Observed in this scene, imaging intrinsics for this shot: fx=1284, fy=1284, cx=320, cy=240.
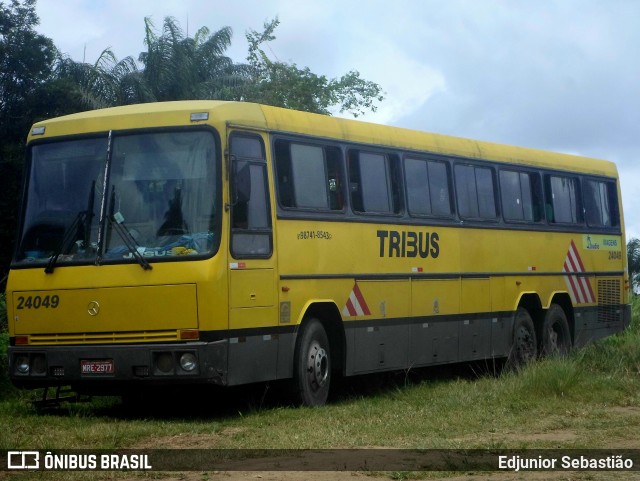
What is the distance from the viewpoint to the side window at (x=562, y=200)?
20.2 metres

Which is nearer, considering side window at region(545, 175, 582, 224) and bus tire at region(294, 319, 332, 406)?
bus tire at region(294, 319, 332, 406)

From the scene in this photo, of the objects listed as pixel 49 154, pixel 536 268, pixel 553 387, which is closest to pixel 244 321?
pixel 49 154

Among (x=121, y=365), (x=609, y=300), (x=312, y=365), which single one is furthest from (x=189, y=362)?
(x=609, y=300)

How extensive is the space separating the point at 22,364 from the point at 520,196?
885 cm

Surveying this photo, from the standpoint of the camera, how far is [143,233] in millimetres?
12742

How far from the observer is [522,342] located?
19.2 meters

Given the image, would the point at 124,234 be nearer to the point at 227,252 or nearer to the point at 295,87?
the point at 227,252

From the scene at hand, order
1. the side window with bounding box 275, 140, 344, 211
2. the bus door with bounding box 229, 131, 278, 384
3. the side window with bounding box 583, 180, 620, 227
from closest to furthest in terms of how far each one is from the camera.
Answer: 1. the bus door with bounding box 229, 131, 278, 384
2. the side window with bounding box 275, 140, 344, 211
3. the side window with bounding box 583, 180, 620, 227

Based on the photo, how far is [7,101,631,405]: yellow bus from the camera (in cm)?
1259

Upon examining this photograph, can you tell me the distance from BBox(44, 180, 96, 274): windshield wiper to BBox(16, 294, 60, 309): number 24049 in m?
0.27

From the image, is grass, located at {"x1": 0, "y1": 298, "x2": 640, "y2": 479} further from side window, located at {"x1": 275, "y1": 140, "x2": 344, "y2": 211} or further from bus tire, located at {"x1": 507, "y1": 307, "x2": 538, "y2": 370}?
side window, located at {"x1": 275, "y1": 140, "x2": 344, "y2": 211}

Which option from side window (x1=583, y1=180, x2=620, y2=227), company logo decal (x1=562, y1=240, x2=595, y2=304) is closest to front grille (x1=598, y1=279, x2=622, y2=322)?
company logo decal (x1=562, y1=240, x2=595, y2=304)

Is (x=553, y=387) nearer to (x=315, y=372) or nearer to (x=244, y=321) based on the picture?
(x=315, y=372)

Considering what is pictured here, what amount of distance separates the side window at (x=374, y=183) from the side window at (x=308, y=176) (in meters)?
0.36
